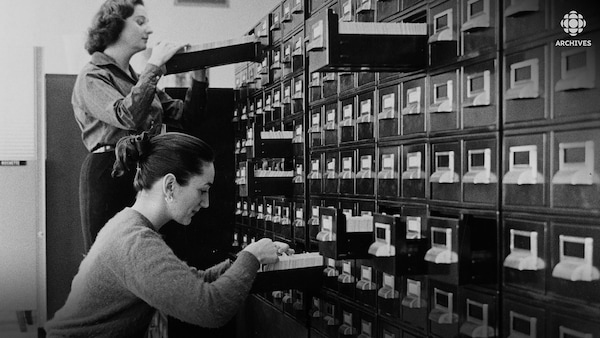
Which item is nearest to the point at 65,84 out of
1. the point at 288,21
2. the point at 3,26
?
the point at 3,26

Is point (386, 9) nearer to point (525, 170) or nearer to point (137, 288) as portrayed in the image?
point (525, 170)

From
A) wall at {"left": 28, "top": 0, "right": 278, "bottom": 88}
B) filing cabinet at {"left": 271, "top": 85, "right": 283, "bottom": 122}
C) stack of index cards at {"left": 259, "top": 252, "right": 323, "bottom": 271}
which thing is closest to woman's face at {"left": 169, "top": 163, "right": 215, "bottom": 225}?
stack of index cards at {"left": 259, "top": 252, "right": 323, "bottom": 271}

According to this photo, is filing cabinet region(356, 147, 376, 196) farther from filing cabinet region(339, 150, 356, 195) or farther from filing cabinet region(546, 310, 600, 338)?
filing cabinet region(546, 310, 600, 338)

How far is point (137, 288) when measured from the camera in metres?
1.40

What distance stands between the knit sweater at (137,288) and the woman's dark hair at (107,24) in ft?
3.38

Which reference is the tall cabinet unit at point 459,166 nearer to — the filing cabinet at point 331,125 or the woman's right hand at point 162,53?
the filing cabinet at point 331,125

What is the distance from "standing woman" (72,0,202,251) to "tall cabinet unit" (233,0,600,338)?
578mm

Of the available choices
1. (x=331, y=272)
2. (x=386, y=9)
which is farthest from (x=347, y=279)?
(x=386, y=9)

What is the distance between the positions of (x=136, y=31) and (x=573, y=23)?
1.67 metres

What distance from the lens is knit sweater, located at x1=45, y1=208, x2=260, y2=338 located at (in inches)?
54.7

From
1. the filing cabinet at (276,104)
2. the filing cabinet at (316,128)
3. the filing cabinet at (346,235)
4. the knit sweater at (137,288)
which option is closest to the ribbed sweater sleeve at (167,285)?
the knit sweater at (137,288)

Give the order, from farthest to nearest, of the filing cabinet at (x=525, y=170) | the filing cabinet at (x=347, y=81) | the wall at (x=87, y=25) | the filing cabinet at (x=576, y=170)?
the wall at (x=87, y=25), the filing cabinet at (x=347, y=81), the filing cabinet at (x=525, y=170), the filing cabinet at (x=576, y=170)

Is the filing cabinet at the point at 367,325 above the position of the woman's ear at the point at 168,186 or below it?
below

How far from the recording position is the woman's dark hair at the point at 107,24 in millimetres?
2307
